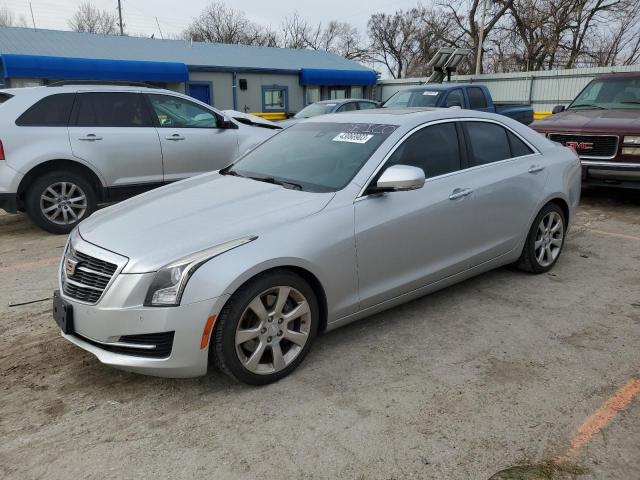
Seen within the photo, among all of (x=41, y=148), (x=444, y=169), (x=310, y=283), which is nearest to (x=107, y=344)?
(x=310, y=283)

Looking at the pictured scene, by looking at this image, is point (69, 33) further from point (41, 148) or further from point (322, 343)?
point (322, 343)

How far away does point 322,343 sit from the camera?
12.1 ft

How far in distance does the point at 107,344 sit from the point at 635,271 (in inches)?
187

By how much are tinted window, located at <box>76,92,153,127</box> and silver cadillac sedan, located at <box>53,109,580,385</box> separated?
3.33 metres

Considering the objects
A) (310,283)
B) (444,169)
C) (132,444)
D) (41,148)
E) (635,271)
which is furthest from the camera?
(41,148)

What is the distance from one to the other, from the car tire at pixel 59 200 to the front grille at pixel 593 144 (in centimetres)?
681

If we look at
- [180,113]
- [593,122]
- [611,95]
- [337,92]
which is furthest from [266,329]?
[337,92]

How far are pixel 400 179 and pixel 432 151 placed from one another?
2.50ft

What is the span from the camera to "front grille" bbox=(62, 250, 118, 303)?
2.91 m

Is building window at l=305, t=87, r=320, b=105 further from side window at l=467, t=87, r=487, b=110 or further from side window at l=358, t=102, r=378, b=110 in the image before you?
side window at l=467, t=87, r=487, b=110

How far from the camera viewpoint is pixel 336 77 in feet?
88.5

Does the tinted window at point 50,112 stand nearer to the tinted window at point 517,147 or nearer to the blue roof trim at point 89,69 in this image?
the tinted window at point 517,147

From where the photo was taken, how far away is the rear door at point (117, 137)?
6766mm

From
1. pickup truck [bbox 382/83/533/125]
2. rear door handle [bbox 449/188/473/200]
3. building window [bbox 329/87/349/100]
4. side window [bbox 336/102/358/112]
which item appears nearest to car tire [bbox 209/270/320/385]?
rear door handle [bbox 449/188/473/200]
